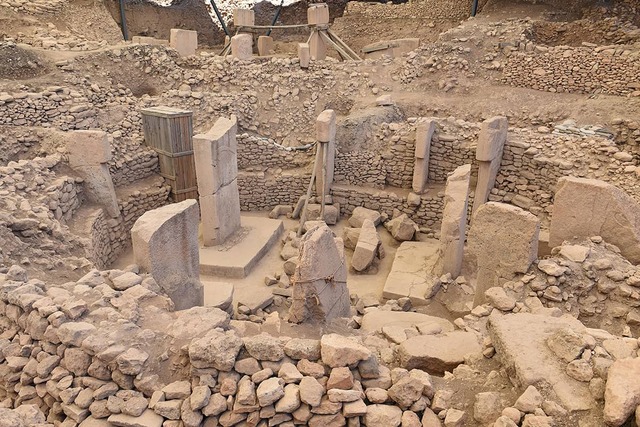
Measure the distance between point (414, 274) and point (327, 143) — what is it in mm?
3549

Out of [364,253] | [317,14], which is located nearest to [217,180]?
[364,253]

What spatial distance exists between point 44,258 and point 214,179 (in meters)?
3.37

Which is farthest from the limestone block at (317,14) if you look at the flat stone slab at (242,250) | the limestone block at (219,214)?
the limestone block at (219,214)

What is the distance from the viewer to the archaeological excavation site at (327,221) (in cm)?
348

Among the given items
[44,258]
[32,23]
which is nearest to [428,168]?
[44,258]

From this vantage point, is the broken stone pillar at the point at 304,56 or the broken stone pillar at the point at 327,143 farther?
the broken stone pillar at the point at 304,56

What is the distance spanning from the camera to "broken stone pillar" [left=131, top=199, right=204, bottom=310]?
17.5 ft

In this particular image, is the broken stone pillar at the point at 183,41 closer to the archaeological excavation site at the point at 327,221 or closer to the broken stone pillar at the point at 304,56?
the archaeological excavation site at the point at 327,221

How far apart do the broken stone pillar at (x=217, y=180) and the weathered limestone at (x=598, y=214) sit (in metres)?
5.49

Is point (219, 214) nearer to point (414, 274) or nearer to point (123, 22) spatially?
point (414, 274)

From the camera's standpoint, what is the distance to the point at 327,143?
1052 cm

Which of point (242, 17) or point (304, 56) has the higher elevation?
point (242, 17)

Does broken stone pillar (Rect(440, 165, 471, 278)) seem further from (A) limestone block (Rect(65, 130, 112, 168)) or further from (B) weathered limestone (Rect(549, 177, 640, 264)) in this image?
(A) limestone block (Rect(65, 130, 112, 168))

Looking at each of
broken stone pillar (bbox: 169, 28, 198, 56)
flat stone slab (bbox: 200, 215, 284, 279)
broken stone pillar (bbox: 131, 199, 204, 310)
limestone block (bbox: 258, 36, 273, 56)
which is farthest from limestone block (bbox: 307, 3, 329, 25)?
broken stone pillar (bbox: 131, 199, 204, 310)
